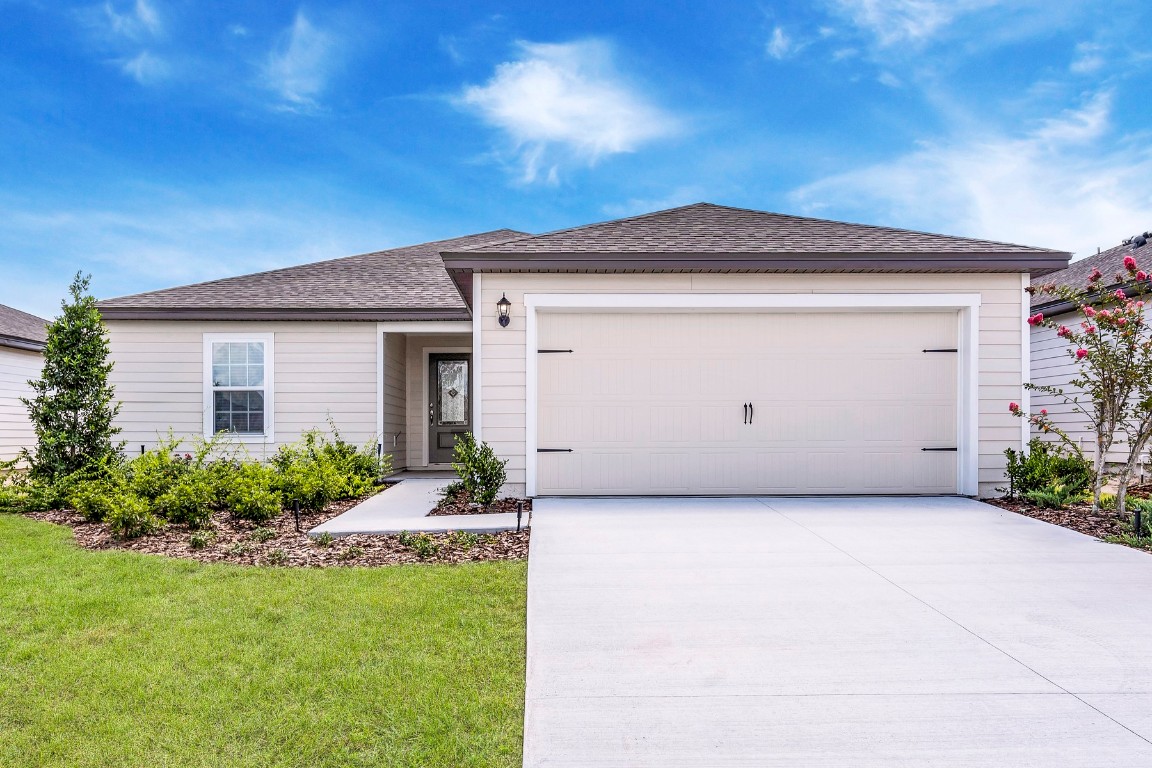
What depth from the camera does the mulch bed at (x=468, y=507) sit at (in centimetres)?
643

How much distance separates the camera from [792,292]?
7.24 metres

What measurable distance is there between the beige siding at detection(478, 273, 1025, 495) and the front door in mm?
4580

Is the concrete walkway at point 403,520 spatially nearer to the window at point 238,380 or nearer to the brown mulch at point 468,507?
the brown mulch at point 468,507

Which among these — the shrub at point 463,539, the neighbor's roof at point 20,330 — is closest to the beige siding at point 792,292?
the shrub at point 463,539

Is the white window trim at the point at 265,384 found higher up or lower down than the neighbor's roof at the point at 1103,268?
lower down

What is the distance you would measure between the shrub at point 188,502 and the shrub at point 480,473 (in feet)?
7.39

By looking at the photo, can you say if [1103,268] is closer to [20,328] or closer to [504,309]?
[504,309]

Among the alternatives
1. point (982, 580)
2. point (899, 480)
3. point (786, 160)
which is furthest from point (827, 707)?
point (786, 160)

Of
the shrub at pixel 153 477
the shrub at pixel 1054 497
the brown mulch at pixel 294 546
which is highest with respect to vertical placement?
the shrub at pixel 153 477

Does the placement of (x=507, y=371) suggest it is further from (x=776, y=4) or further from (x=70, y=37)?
(x=70, y=37)

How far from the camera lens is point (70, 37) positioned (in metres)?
11.6

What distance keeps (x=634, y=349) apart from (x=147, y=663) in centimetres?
530

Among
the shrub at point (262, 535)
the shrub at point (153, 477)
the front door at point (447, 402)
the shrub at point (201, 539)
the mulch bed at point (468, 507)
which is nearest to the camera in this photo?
the shrub at point (201, 539)

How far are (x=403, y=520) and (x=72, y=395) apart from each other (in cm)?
486
